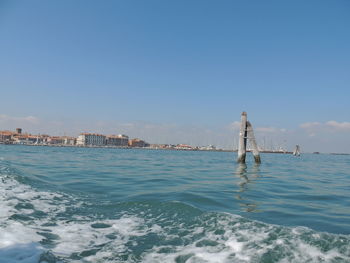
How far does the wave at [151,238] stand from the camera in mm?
3992

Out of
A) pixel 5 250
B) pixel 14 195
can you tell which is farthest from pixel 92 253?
pixel 14 195

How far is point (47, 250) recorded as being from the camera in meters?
4.08

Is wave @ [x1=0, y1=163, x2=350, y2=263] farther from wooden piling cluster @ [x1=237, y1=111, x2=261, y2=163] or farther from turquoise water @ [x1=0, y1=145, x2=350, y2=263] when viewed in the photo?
wooden piling cluster @ [x1=237, y1=111, x2=261, y2=163]

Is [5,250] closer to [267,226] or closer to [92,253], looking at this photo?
[92,253]

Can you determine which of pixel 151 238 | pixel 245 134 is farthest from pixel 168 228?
pixel 245 134

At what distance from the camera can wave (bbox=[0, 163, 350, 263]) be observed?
13.1 feet

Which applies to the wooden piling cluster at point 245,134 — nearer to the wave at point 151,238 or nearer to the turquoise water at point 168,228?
the turquoise water at point 168,228

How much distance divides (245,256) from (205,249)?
67 centimetres

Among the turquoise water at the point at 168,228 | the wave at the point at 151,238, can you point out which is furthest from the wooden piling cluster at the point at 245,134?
the wave at the point at 151,238

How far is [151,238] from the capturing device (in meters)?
4.80

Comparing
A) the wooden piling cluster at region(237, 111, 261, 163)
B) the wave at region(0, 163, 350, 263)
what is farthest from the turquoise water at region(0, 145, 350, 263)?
the wooden piling cluster at region(237, 111, 261, 163)

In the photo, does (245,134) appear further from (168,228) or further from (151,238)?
(151,238)

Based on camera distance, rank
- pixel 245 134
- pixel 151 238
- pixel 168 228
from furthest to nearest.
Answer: pixel 245 134
pixel 168 228
pixel 151 238

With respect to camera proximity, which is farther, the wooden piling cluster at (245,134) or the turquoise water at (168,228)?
the wooden piling cluster at (245,134)
